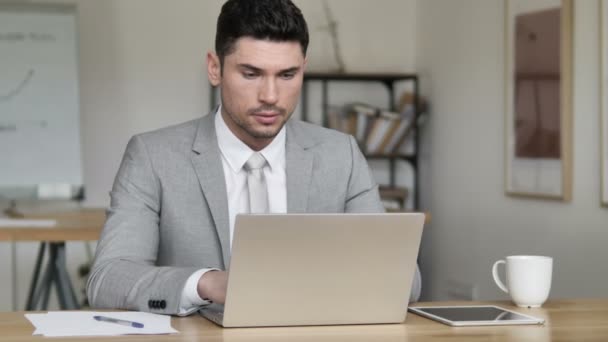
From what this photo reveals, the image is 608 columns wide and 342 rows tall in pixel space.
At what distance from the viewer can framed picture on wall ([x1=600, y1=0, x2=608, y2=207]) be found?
3381mm

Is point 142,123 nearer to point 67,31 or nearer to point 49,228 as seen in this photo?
point 67,31

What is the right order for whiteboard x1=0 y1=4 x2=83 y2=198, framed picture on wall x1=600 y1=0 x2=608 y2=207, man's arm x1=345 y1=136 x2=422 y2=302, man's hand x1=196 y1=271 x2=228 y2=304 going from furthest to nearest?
whiteboard x1=0 y1=4 x2=83 y2=198 < framed picture on wall x1=600 y1=0 x2=608 y2=207 < man's arm x1=345 y1=136 x2=422 y2=302 < man's hand x1=196 y1=271 x2=228 y2=304

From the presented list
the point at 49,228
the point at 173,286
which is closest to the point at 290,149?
the point at 173,286

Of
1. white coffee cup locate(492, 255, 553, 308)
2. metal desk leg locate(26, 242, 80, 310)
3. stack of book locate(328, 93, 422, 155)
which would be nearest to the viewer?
white coffee cup locate(492, 255, 553, 308)

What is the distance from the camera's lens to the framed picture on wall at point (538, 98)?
367 centimetres

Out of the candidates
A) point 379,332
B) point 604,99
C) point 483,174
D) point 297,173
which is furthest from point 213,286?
point 483,174

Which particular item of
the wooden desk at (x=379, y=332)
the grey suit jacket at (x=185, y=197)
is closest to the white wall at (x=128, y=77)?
the grey suit jacket at (x=185, y=197)

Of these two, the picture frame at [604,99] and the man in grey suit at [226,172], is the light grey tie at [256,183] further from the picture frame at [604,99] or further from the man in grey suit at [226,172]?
the picture frame at [604,99]

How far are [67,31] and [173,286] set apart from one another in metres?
3.36

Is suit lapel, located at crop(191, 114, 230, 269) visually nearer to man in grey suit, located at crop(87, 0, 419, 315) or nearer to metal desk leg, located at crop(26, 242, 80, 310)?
man in grey suit, located at crop(87, 0, 419, 315)

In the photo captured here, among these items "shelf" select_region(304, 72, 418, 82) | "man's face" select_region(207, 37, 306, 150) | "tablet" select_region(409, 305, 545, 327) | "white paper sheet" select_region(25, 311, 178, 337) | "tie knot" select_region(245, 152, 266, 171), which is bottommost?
"tablet" select_region(409, 305, 545, 327)

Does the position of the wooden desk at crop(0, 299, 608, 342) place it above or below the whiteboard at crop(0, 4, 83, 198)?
below

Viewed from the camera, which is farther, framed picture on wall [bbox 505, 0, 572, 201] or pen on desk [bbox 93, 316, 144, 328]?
framed picture on wall [bbox 505, 0, 572, 201]

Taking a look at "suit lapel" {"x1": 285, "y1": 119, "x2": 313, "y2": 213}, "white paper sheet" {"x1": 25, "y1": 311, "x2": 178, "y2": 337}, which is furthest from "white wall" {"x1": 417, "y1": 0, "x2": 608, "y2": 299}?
"white paper sheet" {"x1": 25, "y1": 311, "x2": 178, "y2": 337}
